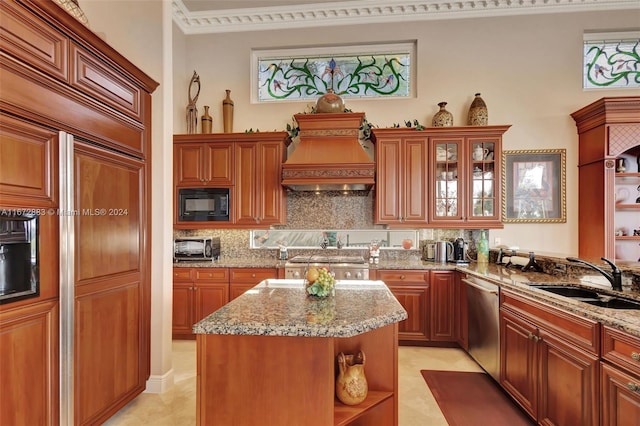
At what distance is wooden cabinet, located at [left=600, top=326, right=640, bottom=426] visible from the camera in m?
1.33

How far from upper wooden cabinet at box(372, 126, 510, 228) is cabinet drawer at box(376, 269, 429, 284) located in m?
0.60

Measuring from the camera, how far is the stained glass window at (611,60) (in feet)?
12.7

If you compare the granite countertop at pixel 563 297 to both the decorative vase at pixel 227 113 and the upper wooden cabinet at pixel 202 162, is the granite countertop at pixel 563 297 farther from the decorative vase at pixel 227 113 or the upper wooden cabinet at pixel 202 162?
the decorative vase at pixel 227 113

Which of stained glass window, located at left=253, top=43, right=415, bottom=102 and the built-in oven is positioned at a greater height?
stained glass window, located at left=253, top=43, right=415, bottom=102

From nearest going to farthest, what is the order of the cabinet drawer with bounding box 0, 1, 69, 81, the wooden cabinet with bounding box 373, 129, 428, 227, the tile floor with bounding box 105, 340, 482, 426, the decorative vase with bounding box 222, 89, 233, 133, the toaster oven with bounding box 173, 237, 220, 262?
the cabinet drawer with bounding box 0, 1, 69, 81 → the tile floor with bounding box 105, 340, 482, 426 → the wooden cabinet with bounding box 373, 129, 428, 227 → the toaster oven with bounding box 173, 237, 220, 262 → the decorative vase with bounding box 222, 89, 233, 133

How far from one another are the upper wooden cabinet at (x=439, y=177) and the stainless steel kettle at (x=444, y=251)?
10.1 inches

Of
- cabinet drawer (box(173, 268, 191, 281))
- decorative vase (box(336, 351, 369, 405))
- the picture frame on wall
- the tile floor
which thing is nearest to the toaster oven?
cabinet drawer (box(173, 268, 191, 281))

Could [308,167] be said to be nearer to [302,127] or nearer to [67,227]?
[302,127]

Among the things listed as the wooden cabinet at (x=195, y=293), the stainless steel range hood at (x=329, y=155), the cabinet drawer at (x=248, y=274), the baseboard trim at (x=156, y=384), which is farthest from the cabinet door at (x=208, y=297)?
the stainless steel range hood at (x=329, y=155)

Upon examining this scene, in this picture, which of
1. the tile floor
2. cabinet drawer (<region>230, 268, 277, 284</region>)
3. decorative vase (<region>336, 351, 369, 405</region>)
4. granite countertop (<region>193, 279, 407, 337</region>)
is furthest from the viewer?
cabinet drawer (<region>230, 268, 277, 284</region>)

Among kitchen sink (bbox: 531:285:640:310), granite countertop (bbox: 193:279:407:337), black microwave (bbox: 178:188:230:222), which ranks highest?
black microwave (bbox: 178:188:230:222)

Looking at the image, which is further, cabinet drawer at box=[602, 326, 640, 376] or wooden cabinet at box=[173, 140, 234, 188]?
wooden cabinet at box=[173, 140, 234, 188]

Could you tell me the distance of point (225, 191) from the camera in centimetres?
379

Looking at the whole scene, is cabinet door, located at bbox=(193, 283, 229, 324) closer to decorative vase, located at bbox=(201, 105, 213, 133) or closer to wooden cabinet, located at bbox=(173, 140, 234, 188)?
wooden cabinet, located at bbox=(173, 140, 234, 188)
